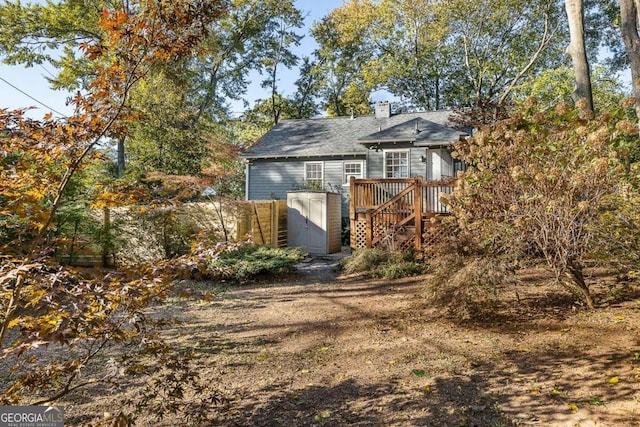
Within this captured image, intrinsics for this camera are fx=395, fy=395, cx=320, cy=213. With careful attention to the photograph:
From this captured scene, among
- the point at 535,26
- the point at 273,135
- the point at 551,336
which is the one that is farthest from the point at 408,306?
the point at 535,26

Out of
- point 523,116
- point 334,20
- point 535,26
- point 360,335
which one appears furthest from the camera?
point 334,20

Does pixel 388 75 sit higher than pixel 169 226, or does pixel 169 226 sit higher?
pixel 388 75


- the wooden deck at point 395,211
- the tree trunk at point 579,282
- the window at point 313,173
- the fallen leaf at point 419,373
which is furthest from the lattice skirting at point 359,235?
the fallen leaf at point 419,373

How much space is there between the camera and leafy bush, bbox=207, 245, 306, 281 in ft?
28.2

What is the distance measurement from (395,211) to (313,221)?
311cm

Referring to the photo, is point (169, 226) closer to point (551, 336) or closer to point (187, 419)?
point (187, 419)

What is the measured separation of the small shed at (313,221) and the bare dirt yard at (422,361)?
19.6ft

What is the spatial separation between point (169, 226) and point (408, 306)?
6862mm

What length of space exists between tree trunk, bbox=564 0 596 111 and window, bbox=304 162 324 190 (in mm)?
10670

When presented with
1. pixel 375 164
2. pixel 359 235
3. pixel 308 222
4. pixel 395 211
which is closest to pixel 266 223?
pixel 308 222

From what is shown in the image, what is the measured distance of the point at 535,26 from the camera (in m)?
22.7

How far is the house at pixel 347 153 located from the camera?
49.6 ft

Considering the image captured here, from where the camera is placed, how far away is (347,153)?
16562 millimetres

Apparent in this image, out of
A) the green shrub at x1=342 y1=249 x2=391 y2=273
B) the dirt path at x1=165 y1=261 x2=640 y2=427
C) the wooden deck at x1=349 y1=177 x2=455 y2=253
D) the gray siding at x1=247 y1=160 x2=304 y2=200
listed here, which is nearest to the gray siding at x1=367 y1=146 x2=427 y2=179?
the gray siding at x1=247 y1=160 x2=304 y2=200
